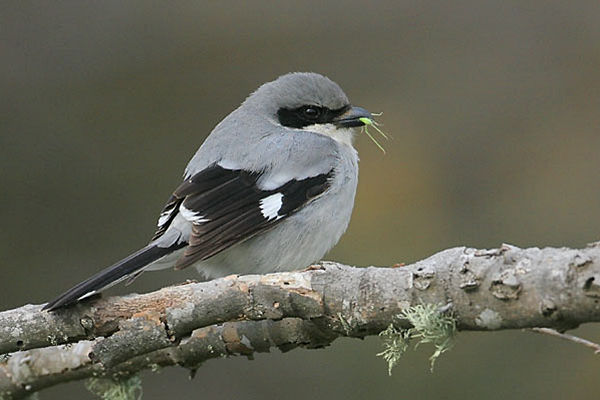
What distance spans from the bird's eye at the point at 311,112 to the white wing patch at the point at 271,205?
605 millimetres

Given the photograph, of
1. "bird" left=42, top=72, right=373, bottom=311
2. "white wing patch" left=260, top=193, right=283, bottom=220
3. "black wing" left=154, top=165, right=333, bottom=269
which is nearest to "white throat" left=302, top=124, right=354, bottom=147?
"bird" left=42, top=72, right=373, bottom=311

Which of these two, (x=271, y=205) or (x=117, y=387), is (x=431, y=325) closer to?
(x=271, y=205)

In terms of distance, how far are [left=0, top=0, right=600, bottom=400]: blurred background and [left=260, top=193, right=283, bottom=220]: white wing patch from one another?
190 centimetres

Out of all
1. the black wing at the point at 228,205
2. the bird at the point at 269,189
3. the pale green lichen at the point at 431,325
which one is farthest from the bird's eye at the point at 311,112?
the pale green lichen at the point at 431,325

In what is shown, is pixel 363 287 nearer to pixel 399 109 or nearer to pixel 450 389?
pixel 450 389

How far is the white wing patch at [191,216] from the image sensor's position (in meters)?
3.68

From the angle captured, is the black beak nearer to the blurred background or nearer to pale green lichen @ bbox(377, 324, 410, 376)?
the blurred background

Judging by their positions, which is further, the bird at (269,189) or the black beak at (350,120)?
the black beak at (350,120)

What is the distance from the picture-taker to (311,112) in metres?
4.33

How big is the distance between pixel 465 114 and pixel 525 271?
13.6ft

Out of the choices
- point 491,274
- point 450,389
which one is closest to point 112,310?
point 491,274

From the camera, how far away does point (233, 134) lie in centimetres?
418

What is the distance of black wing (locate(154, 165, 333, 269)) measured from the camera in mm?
3594

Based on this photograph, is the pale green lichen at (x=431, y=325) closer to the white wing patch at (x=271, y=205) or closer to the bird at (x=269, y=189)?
the bird at (x=269, y=189)
